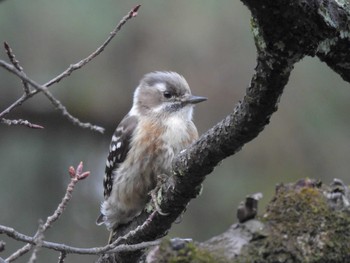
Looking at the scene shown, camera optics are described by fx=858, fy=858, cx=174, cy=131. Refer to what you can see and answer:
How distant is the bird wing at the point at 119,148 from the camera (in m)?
5.68

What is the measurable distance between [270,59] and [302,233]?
738 mm

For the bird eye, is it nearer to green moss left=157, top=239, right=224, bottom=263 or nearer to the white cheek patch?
the white cheek patch

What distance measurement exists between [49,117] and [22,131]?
298mm

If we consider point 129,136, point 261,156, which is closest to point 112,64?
point 261,156

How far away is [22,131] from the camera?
8.44 metres

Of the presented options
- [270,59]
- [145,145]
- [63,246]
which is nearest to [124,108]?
[145,145]

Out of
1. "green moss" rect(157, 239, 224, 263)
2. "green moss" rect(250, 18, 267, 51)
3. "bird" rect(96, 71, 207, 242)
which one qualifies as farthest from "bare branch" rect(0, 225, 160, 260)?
"bird" rect(96, 71, 207, 242)

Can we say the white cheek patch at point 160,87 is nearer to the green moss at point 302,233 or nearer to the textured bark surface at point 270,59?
the textured bark surface at point 270,59

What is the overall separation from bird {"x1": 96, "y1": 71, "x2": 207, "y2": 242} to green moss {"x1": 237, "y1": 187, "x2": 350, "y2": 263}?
76.3 inches

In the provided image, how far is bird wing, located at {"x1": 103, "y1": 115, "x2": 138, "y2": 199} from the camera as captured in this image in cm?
568

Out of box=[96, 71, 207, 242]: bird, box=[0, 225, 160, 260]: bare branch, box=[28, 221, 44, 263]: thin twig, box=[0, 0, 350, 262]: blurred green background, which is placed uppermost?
box=[0, 0, 350, 262]: blurred green background

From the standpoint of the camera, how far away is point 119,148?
5746 millimetres

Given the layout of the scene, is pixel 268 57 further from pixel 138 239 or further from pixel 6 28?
pixel 6 28

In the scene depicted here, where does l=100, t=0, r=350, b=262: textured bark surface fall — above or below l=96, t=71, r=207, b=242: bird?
below
